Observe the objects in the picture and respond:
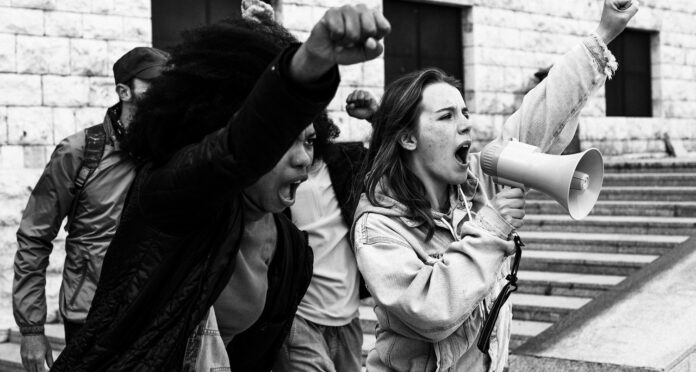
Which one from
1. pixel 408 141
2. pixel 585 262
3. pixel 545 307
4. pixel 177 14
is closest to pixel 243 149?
pixel 408 141

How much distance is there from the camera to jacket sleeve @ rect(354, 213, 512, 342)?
267 centimetres

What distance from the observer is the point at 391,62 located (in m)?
12.4

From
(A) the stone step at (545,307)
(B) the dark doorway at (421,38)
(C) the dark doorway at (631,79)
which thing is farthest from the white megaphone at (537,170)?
(C) the dark doorway at (631,79)

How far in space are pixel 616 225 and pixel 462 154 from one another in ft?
21.3

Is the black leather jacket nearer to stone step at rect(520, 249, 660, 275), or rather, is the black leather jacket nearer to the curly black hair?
the curly black hair

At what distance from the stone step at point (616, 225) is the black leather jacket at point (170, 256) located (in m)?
6.35

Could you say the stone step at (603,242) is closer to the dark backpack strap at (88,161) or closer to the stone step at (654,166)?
the stone step at (654,166)

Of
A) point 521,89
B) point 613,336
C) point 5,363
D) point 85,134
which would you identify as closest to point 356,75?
point 521,89

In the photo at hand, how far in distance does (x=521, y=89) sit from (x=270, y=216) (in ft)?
37.4

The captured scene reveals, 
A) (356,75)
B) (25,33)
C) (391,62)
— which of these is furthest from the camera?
(391,62)

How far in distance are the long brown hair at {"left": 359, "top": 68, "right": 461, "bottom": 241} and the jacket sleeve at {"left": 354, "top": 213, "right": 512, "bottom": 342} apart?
0.27 m

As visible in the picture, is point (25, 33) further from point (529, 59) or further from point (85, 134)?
point (529, 59)

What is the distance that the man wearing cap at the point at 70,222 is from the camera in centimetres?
438

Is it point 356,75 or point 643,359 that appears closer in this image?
point 643,359
